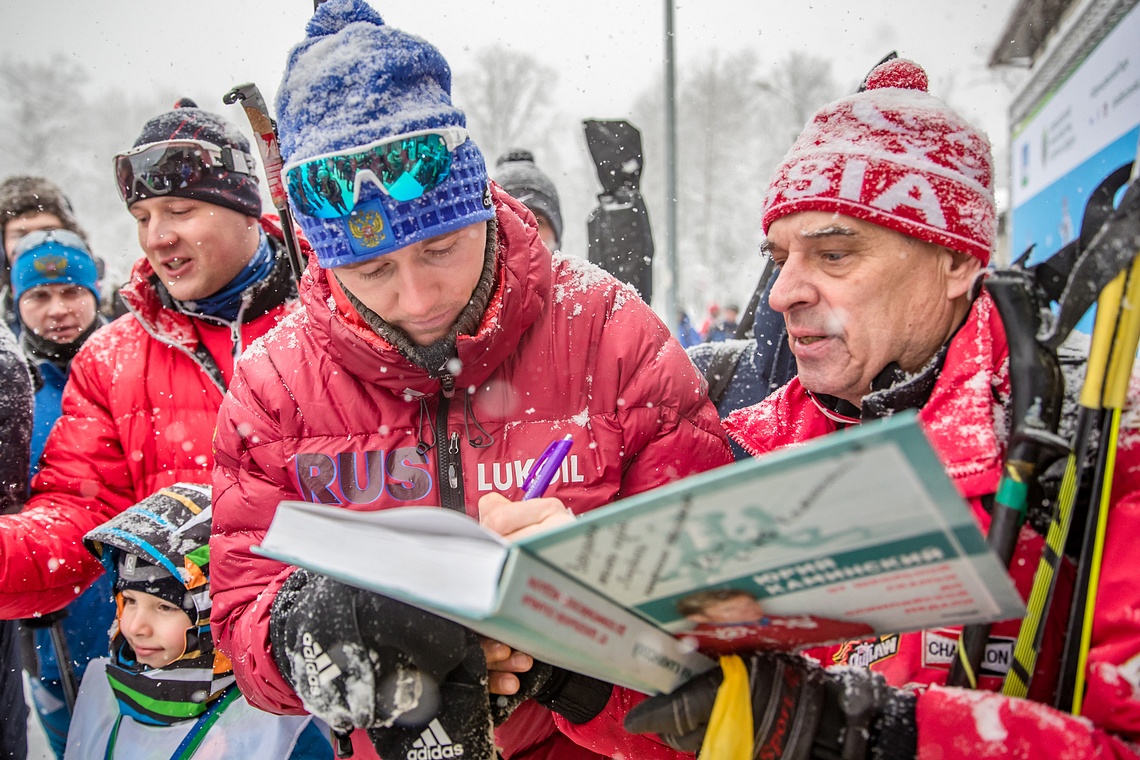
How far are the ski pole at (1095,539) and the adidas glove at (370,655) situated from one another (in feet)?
2.80

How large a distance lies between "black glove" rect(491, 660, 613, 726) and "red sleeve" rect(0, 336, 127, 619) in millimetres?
1597

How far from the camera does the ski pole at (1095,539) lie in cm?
100

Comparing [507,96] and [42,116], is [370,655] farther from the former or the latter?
[42,116]

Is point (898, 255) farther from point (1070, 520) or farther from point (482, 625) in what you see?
point (482, 625)

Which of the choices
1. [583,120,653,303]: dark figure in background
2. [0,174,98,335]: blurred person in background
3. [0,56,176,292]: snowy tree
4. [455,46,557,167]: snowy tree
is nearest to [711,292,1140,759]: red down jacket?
[583,120,653,303]: dark figure in background

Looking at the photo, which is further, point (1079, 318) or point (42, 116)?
point (42, 116)

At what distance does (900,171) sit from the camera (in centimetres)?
144

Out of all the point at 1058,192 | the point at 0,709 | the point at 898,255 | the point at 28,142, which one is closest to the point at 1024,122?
the point at 1058,192

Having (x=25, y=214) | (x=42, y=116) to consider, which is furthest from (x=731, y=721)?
(x=42, y=116)

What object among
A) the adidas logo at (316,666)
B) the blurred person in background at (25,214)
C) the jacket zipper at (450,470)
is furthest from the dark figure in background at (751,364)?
the blurred person in background at (25,214)

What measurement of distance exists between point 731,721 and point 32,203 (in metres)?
4.53

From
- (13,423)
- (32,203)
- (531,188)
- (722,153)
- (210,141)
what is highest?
(210,141)

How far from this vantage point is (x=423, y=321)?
1.60m

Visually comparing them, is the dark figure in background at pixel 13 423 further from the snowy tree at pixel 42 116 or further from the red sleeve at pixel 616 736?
the snowy tree at pixel 42 116
